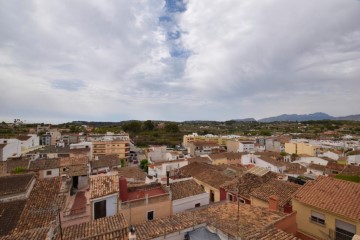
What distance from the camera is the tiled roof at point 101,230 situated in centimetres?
1041

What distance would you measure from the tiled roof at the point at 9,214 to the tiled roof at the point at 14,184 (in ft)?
4.72

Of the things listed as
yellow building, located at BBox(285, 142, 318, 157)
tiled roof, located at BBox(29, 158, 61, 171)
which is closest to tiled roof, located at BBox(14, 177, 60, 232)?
tiled roof, located at BBox(29, 158, 61, 171)

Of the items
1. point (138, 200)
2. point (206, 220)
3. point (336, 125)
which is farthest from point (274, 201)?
point (336, 125)

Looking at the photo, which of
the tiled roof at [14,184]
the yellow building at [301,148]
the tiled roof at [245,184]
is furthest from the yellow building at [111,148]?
the tiled roof at [245,184]

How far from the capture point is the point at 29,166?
34.2 metres

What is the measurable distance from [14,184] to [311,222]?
2092 centimetres

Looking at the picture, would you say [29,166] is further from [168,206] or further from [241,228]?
[241,228]

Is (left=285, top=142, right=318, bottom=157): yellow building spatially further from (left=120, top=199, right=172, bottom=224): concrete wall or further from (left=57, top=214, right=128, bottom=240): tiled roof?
(left=57, top=214, right=128, bottom=240): tiled roof

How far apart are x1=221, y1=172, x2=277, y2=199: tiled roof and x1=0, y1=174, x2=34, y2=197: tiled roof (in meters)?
16.0

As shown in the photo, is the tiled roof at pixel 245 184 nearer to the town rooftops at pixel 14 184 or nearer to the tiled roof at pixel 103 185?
the tiled roof at pixel 103 185

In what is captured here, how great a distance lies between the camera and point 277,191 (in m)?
17.9

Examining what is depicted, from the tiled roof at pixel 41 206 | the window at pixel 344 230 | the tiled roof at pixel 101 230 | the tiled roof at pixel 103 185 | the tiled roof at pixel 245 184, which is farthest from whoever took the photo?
the tiled roof at pixel 245 184

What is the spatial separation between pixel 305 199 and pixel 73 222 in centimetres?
1476

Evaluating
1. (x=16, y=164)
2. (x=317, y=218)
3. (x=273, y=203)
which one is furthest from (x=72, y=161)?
(x=317, y=218)
